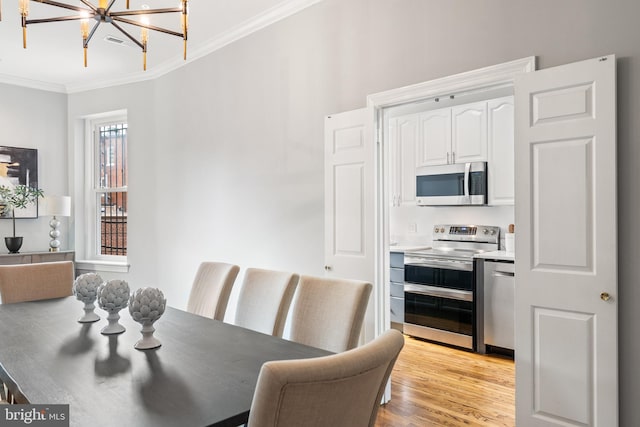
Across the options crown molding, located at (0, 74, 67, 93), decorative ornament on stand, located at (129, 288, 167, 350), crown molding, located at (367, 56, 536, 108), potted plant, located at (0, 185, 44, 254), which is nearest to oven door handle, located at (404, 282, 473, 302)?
crown molding, located at (367, 56, 536, 108)

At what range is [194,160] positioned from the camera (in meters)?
4.47

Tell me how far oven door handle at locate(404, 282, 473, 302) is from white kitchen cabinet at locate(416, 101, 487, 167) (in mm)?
1333

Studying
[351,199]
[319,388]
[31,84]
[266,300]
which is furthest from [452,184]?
[31,84]

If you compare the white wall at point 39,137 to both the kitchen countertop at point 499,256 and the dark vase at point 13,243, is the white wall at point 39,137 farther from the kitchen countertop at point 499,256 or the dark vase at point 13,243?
the kitchen countertop at point 499,256

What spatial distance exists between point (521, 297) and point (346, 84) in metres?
1.82

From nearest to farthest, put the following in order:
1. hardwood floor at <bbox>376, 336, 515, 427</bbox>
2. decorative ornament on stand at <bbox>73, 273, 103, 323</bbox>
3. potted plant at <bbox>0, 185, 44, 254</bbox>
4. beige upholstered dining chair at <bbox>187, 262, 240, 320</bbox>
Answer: decorative ornament on stand at <bbox>73, 273, 103, 323</bbox> < beige upholstered dining chair at <bbox>187, 262, 240, 320</bbox> < hardwood floor at <bbox>376, 336, 515, 427</bbox> < potted plant at <bbox>0, 185, 44, 254</bbox>

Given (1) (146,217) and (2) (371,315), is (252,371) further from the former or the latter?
(1) (146,217)

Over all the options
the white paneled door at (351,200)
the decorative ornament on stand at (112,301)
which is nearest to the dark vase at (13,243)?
the decorative ornament on stand at (112,301)

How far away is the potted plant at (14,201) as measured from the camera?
4.74m

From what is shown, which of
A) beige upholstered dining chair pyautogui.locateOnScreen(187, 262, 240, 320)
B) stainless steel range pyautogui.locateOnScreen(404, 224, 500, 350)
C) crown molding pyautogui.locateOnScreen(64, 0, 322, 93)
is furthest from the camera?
stainless steel range pyautogui.locateOnScreen(404, 224, 500, 350)

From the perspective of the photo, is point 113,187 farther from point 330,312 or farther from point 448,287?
point 330,312

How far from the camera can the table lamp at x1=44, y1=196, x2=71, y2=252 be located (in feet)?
15.9

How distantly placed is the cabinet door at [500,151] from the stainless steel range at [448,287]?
442 mm

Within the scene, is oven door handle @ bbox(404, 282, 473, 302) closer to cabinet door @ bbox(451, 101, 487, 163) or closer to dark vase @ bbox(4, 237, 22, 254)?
cabinet door @ bbox(451, 101, 487, 163)
